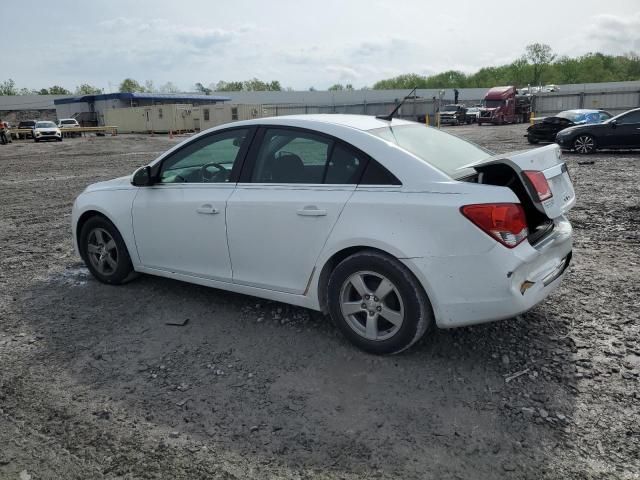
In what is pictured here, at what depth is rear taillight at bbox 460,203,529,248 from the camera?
3057 mm

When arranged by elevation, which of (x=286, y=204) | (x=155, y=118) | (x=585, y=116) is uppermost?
(x=155, y=118)

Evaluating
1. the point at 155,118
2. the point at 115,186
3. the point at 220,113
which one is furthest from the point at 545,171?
the point at 155,118

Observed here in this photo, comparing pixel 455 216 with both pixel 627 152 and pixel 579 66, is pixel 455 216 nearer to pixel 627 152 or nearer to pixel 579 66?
pixel 627 152

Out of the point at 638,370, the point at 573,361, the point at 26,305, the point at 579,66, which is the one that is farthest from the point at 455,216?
the point at 579,66

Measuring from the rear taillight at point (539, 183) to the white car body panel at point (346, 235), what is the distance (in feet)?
0.38

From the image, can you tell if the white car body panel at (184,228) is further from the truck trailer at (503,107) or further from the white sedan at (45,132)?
the truck trailer at (503,107)

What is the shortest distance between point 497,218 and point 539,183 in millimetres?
520

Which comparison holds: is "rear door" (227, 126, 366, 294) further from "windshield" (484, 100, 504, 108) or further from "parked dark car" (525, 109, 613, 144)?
"windshield" (484, 100, 504, 108)

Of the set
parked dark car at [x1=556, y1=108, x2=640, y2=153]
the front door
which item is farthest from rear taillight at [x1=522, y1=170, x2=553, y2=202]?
parked dark car at [x1=556, y1=108, x2=640, y2=153]

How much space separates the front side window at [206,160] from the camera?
419cm

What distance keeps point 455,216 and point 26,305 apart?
388cm

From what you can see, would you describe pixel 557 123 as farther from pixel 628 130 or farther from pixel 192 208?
pixel 192 208

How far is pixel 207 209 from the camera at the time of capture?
412 cm

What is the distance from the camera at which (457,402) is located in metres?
3.00
